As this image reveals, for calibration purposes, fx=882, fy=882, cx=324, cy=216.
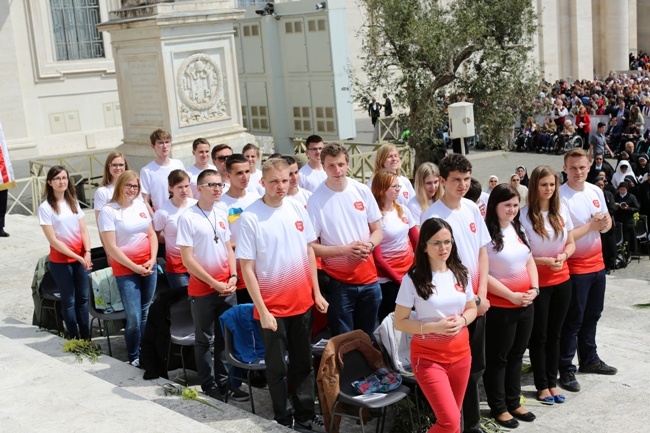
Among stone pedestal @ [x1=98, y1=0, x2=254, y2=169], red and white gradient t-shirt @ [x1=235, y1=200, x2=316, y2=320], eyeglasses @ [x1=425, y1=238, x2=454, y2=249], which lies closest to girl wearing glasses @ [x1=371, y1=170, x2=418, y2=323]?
red and white gradient t-shirt @ [x1=235, y1=200, x2=316, y2=320]

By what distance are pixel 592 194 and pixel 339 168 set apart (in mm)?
2244

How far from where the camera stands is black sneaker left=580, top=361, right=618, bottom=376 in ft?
24.2

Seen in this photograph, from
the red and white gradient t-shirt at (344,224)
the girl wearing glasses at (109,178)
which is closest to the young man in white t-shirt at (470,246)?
the red and white gradient t-shirt at (344,224)

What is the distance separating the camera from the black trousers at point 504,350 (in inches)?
256

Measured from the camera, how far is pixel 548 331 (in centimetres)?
707

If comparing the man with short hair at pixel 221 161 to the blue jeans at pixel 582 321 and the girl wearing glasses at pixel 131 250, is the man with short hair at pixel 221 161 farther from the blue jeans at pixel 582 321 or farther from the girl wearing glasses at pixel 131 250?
the blue jeans at pixel 582 321

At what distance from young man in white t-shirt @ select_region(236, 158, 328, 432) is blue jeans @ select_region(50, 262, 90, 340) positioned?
2.48 metres

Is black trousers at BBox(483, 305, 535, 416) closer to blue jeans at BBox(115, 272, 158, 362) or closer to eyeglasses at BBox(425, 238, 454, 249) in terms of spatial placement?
eyeglasses at BBox(425, 238, 454, 249)

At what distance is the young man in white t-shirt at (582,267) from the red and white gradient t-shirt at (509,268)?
0.90 m

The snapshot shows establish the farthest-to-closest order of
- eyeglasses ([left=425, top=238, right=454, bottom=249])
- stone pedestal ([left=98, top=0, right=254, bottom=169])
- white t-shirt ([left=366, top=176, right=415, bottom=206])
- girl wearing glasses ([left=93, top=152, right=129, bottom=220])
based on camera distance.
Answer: stone pedestal ([left=98, top=0, right=254, bottom=169]) < girl wearing glasses ([left=93, top=152, right=129, bottom=220]) < white t-shirt ([left=366, top=176, right=415, bottom=206]) < eyeglasses ([left=425, top=238, right=454, bottom=249])

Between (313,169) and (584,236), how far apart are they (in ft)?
9.46

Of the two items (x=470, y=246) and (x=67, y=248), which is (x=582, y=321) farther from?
(x=67, y=248)

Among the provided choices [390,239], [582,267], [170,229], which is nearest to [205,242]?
[170,229]

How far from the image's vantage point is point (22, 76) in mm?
26688
